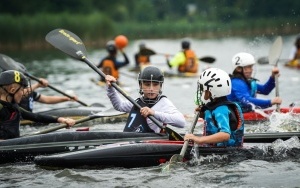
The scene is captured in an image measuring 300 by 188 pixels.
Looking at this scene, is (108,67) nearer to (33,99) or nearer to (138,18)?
(33,99)

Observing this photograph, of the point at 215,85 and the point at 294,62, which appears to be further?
the point at 294,62

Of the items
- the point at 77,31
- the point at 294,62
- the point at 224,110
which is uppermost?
the point at 77,31

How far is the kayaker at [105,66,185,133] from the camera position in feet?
29.5

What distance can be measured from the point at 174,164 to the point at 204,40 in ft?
149

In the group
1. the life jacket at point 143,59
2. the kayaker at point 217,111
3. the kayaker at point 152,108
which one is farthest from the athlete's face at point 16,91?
the life jacket at point 143,59

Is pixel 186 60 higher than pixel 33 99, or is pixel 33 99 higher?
pixel 186 60

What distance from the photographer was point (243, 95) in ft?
39.0

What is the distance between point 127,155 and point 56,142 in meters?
1.11

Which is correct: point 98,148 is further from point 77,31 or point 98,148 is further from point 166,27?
point 166,27

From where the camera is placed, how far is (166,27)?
5419cm

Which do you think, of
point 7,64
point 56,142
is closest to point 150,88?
point 56,142

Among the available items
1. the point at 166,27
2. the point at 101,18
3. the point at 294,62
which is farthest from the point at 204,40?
the point at 294,62

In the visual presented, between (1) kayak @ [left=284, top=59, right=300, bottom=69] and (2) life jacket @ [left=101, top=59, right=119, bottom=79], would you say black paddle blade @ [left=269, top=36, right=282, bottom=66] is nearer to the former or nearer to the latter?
(2) life jacket @ [left=101, top=59, right=119, bottom=79]

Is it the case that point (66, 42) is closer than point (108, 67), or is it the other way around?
point (66, 42)
